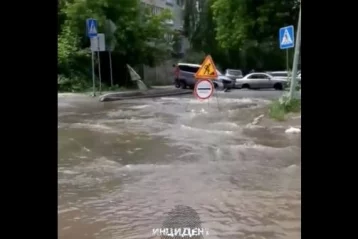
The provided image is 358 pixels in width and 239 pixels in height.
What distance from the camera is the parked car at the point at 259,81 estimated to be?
11.5ft

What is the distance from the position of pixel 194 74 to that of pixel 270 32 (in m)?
0.54

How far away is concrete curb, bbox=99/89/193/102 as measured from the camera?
3562 millimetres

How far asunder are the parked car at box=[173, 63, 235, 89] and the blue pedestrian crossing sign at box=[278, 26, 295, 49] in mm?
366

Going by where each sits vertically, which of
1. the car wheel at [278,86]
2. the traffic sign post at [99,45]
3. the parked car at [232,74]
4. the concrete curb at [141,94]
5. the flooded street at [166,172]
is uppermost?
the traffic sign post at [99,45]

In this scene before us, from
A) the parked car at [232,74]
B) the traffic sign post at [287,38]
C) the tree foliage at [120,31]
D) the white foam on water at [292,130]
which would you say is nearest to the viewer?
the white foam on water at [292,130]

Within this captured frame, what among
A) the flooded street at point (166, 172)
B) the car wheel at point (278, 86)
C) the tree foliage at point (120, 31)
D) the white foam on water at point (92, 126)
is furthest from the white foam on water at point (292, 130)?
the white foam on water at point (92, 126)

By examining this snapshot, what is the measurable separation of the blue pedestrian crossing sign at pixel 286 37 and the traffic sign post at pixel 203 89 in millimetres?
470

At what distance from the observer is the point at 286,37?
341 centimetres

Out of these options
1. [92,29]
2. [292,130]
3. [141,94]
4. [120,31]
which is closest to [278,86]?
[292,130]

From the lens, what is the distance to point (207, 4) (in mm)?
3436

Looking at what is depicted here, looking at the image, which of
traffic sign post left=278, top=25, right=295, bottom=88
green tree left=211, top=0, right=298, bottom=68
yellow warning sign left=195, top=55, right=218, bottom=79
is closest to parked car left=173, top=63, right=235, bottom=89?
yellow warning sign left=195, top=55, right=218, bottom=79

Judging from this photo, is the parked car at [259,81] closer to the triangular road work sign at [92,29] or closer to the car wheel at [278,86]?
the car wheel at [278,86]

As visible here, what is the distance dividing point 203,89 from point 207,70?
0.15 meters
